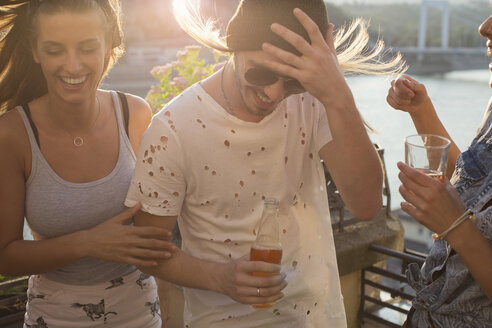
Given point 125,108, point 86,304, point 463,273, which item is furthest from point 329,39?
point 86,304

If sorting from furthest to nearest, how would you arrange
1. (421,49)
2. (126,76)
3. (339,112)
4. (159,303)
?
1. (421,49)
2. (126,76)
3. (159,303)
4. (339,112)

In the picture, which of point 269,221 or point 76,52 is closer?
point 269,221

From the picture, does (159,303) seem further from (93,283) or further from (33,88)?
(33,88)

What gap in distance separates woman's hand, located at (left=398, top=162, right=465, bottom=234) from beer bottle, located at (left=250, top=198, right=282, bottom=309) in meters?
0.40

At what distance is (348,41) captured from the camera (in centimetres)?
186

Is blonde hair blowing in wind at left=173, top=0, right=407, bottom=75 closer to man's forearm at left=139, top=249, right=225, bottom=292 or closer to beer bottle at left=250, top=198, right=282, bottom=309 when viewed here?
beer bottle at left=250, top=198, right=282, bottom=309

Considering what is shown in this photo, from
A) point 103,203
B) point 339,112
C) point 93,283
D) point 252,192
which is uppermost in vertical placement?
point 339,112

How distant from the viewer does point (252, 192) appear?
5.15 feet

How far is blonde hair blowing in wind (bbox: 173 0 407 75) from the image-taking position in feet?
5.72

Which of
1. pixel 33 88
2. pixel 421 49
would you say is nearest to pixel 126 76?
pixel 421 49

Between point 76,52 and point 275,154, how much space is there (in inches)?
32.2

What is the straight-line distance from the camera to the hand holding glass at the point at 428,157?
140cm

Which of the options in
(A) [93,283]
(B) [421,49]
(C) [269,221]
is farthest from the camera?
(B) [421,49]

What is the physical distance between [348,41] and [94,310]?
4.72 ft
